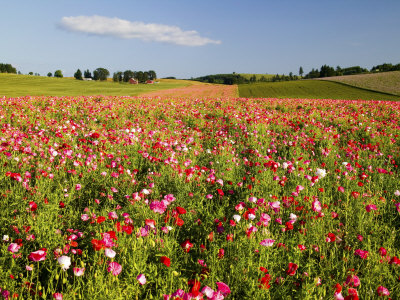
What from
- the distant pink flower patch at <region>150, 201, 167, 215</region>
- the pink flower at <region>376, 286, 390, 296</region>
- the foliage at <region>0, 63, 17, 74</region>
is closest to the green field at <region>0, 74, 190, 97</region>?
the distant pink flower patch at <region>150, 201, 167, 215</region>

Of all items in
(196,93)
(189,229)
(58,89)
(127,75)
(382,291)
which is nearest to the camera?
(382,291)

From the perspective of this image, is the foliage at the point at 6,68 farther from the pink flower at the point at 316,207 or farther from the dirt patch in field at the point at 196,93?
the pink flower at the point at 316,207

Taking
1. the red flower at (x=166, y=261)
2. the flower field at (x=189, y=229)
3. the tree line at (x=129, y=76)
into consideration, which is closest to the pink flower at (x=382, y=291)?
the flower field at (x=189, y=229)

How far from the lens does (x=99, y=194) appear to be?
12.0 ft

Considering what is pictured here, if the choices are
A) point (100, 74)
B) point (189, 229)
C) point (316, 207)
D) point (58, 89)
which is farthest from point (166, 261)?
point (100, 74)

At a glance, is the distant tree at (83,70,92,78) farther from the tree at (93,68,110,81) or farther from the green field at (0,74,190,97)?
the green field at (0,74,190,97)

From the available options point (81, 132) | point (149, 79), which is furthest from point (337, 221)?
point (149, 79)

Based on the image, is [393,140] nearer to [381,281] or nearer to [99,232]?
[381,281]

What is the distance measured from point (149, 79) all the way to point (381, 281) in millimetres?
120428

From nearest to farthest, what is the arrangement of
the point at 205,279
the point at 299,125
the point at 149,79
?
the point at 205,279 < the point at 299,125 < the point at 149,79

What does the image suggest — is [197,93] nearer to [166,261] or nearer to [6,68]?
[166,261]

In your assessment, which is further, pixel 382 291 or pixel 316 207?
pixel 316 207

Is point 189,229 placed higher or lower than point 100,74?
lower

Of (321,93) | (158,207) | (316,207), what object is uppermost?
(321,93)
